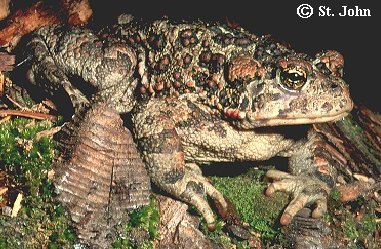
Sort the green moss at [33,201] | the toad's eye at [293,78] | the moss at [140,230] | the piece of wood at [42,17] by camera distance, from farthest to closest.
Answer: the piece of wood at [42,17], the toad's eye at [293,78], the moss at [140,230], the green moss at [33,201]

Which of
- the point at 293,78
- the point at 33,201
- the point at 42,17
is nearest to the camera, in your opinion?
the point at 33,201

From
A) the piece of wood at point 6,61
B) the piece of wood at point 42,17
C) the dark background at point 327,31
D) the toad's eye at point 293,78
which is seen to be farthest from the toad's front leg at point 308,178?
the piece of wood at point 6,61

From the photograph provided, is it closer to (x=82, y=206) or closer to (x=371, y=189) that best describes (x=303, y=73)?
(x=371, y=189)

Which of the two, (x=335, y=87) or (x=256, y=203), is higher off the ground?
(x=335, y=87)

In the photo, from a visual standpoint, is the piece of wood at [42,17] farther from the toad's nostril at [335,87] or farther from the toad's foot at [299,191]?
the toad's nostril at [335,87]

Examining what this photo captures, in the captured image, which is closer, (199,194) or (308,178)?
(199,194)

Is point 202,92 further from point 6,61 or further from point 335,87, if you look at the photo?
point 6,61

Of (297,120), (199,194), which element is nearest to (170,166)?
(199,194)

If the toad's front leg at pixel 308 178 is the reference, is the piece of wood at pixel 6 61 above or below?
above
